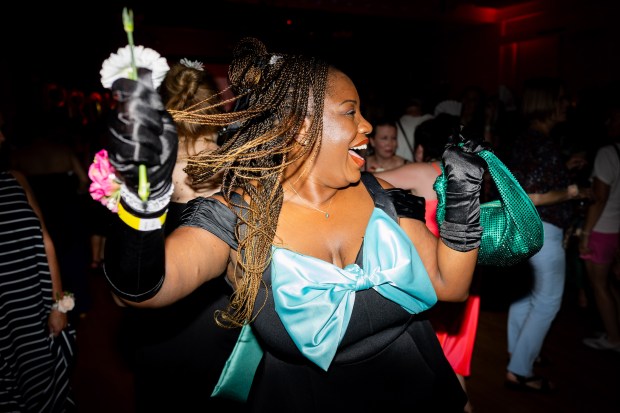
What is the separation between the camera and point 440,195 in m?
1.48

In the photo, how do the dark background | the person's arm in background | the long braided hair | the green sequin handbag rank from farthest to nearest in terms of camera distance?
the dark background
the person's arm in background
the green sequin handbag
the long braided hair

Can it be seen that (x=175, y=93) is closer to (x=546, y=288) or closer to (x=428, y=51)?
(x=546, y=288)

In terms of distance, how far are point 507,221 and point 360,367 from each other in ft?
2.25

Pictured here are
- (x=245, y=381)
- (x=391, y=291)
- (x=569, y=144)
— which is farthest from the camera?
(x=569, y=144)

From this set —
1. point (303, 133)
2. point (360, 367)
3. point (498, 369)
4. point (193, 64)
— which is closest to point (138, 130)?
point (303, 133)

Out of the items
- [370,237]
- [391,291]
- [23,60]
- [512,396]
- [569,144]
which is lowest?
[512,396]

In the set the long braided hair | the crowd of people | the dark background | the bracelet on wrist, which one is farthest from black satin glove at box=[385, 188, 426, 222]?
the dark background

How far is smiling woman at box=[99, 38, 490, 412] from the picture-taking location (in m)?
1.32

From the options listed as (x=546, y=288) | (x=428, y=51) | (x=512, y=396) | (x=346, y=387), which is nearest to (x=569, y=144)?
(x=546, y=288)

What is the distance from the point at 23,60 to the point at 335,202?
29.6 ft

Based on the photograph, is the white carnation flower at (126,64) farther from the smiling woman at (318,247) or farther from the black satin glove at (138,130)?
the smiling woman at (318,247)

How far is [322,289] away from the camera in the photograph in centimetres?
133

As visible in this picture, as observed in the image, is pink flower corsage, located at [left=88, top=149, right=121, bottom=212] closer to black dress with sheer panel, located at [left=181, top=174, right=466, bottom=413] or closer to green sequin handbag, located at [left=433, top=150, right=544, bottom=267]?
black dress with sheer panel, located at [left=181, top=174, right=466, bottom=413]

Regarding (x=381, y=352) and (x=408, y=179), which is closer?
(x=381, y=352)
